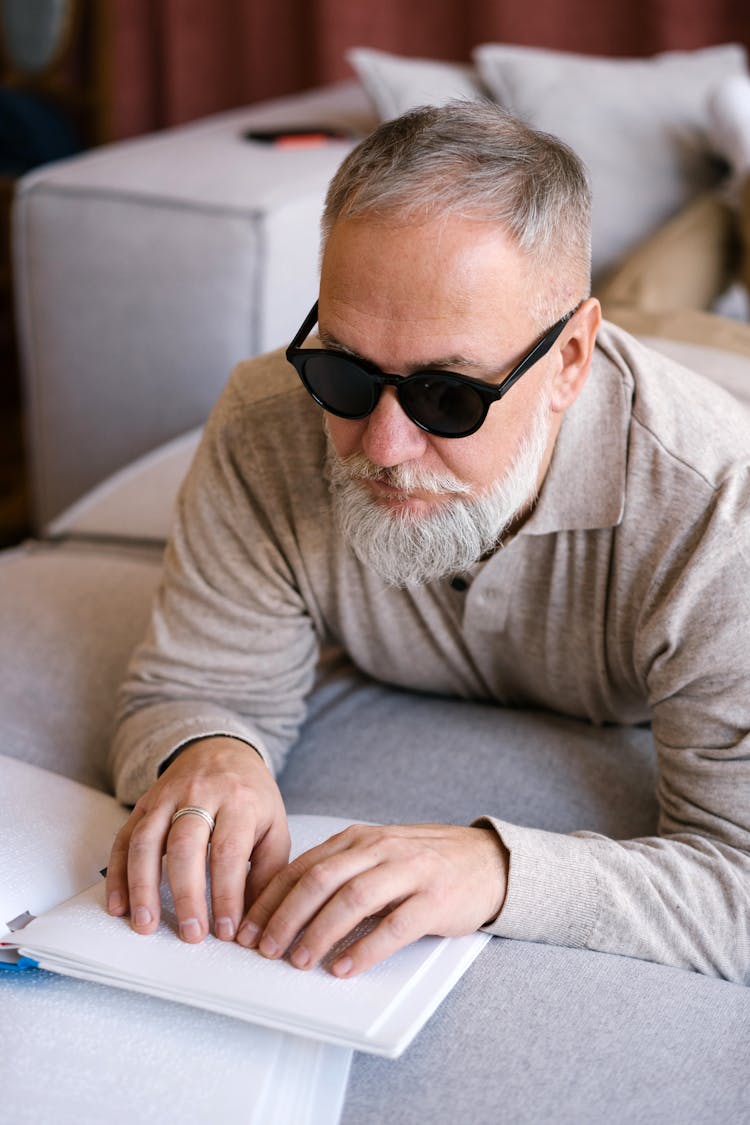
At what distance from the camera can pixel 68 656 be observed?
4.05 ft

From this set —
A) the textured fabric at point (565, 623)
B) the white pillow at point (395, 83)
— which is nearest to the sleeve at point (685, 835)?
the textured fabric at point (565, 623)

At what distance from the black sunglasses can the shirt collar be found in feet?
0.40

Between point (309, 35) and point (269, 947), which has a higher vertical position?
point (309, 35)

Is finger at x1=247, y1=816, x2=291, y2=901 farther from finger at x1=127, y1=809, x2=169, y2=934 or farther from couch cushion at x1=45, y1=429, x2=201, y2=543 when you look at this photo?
couch cushion at x1=45, y1=429, x2=201, y2=543

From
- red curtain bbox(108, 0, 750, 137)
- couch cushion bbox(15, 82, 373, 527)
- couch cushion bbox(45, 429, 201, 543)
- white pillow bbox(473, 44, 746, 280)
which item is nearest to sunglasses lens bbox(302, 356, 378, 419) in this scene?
couch cushion bbox(45, 429, 201, 543)

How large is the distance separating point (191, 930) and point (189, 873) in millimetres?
41

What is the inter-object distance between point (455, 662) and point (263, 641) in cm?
18

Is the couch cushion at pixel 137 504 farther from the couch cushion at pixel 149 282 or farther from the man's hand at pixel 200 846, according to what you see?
the man's hand at pixel 200 846

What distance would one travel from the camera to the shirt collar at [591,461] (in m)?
0.97

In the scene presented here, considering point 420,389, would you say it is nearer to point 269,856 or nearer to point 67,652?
point 269,856

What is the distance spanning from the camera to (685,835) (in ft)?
3.08

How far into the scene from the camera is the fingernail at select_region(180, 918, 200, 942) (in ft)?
2.59

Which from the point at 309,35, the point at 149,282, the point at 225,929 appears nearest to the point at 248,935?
the point at 225,929

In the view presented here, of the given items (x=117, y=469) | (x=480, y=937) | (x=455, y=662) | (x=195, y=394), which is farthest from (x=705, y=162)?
(x=480, y=937)
